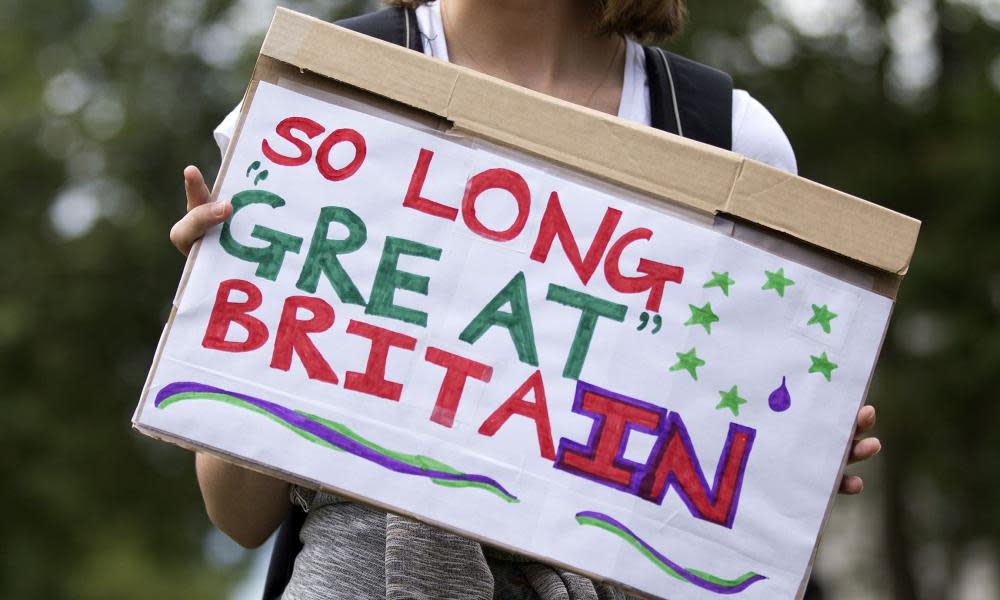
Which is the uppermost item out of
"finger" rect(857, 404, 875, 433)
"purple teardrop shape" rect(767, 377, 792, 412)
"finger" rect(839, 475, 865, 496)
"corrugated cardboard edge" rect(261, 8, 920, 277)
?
"corrugated cardboard edge" rect(261, 8, 920, 277)

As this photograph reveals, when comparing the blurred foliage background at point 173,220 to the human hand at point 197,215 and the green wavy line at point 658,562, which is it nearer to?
the green wavy line at point 658,562

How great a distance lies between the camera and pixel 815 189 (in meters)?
1.64

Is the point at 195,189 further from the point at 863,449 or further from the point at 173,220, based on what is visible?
the point at 173,220

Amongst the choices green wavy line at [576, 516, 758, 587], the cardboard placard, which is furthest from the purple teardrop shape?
green wavy line at [576, 516, 758, 587]

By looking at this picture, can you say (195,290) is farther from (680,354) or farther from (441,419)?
(680,354)

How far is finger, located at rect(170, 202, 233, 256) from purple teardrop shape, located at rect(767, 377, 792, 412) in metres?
0.73

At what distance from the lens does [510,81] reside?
1.89m

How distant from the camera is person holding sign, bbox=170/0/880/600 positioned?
5.25ft

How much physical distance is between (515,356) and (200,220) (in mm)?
430

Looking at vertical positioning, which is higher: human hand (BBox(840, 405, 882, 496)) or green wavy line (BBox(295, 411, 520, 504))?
human hand (BBox(840, 405, 882, 496))

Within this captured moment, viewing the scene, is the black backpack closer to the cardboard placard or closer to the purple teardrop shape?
the cardboard placard

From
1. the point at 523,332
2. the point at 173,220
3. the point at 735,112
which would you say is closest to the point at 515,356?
the point at 523,332

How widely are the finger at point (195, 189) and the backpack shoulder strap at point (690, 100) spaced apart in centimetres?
64

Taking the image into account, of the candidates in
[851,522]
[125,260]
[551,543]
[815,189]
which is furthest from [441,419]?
[851,522]
